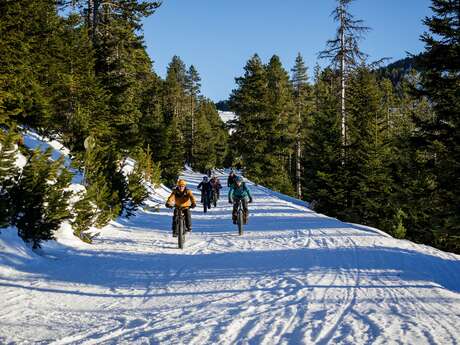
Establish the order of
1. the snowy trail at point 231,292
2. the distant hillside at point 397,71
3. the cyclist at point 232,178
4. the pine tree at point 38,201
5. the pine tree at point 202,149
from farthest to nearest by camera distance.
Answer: the pine tree at point 202,149, the distant hillside at point 397,71, the cyclist at point 232,178, the pine tree at point 38,201, the snowy trail at point 231,292

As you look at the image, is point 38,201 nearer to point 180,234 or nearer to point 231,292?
point 180,234

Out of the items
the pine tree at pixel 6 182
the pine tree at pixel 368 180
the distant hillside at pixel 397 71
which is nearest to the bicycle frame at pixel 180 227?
the pine tree at pixel 6 182

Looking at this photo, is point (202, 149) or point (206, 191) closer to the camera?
point (206, 191)

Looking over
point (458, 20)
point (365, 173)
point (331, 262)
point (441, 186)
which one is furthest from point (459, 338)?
point (365, 173)

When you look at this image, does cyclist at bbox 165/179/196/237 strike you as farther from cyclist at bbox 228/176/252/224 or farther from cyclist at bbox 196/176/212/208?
cyclist at bbox 196/176/212/208

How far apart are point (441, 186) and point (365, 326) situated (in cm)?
1196

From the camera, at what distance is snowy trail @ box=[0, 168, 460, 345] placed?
5105mm

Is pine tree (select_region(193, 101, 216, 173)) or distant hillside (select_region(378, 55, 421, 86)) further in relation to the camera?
pine tree (select_region(193, 101, 216, 173))

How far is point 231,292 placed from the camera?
6.93 meters

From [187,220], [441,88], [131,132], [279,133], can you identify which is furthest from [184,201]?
[279,133]

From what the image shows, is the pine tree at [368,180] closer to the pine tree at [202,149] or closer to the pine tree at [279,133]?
the pine tree at [279,133]

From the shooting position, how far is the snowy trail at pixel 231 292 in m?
5.11

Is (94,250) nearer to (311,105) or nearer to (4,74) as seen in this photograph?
(4,74)

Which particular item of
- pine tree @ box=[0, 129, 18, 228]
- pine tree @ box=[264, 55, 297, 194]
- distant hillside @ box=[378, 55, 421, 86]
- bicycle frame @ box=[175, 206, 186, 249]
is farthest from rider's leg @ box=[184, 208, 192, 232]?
pine tree @ box=[264, 55, 297, 194]
